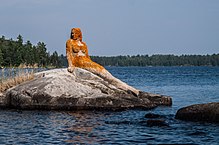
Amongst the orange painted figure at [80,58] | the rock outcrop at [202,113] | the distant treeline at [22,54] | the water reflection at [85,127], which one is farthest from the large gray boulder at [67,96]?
the distant treeline at [22,54]

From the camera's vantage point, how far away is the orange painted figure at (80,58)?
86.1 feet

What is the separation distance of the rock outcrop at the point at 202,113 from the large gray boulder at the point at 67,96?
5085mm

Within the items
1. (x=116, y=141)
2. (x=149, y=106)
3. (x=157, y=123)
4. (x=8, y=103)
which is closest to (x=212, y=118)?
(x=157, y=123)

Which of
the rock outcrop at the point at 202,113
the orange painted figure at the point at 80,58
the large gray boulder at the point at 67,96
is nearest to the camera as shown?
the rock outcrop at the point at 202,113

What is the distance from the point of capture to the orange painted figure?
2623 cm

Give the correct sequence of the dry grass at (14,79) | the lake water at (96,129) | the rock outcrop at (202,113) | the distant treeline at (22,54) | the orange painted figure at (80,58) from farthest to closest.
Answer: the distant treeline at (22,54)
the orange painted figure at (80,58)
the dry grass at (14,79)
the rock outcrop at (202,113)
the lake water at (96,129)

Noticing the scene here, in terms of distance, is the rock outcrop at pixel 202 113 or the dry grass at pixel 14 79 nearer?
the rock outcrop at pixel 202 113

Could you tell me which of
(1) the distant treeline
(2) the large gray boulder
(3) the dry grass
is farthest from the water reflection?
(1) the distant treeline

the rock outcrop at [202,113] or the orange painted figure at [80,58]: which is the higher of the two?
the orange painted figure at [80,58]

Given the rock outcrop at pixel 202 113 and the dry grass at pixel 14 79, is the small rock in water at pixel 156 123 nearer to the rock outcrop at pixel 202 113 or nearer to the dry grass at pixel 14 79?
the rock outcrop at pixel 202 113

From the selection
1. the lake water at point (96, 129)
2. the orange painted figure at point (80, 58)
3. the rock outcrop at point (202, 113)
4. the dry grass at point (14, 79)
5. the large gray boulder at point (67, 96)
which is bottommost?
the lake water at point (96, 129)

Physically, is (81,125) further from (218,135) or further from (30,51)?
(30,51)

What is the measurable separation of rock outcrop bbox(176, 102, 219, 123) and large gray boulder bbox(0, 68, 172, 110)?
5.09 m

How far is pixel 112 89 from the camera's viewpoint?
80.2 ft
